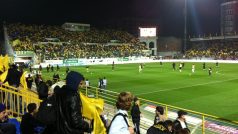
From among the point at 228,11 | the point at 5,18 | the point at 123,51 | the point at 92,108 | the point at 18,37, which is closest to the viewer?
the point at 92,108

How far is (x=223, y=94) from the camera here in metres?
25.0

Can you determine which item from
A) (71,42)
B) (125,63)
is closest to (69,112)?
(125,63)

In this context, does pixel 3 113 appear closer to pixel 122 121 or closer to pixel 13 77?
pixel 122 121

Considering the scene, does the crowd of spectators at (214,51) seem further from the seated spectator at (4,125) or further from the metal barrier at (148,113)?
the seated spectator at (4,125)

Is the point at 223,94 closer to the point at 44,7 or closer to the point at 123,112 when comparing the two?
the point at 123,112

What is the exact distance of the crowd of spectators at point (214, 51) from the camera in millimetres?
82088

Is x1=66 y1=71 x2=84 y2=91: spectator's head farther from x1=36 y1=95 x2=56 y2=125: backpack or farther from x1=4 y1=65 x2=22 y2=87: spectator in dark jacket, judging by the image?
x1=4 y1=65 x2=22 y2=87: spectator in dark jacket

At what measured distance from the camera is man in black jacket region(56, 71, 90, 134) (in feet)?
13.7

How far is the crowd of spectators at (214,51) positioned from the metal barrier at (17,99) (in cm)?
7328

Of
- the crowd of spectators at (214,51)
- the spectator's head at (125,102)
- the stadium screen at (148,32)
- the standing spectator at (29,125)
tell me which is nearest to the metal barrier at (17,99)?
the standing spectator at (29,125)

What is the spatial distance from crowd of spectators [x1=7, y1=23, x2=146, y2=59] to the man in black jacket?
207 feet

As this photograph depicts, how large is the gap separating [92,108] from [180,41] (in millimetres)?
103296

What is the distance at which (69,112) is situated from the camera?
4172 millimetres

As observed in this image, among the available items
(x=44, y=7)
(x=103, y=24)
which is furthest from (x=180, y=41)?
(x=44, y=7)
